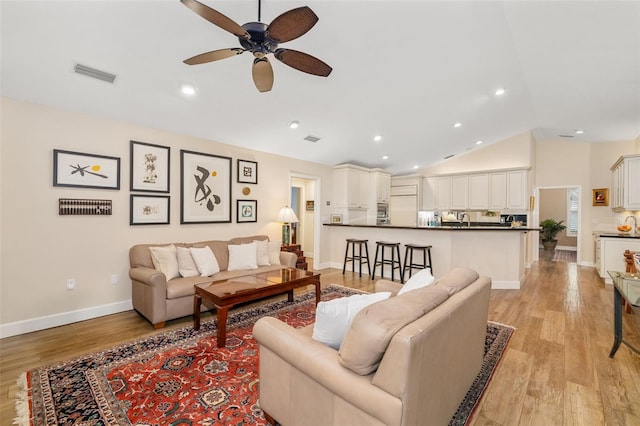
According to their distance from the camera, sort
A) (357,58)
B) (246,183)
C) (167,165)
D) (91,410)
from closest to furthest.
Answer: (91,410) < (357,58) < (167,165) < (246,183)

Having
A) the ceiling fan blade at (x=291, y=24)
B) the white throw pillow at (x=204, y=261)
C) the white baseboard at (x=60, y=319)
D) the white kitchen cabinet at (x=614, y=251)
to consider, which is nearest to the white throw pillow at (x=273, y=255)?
the white throw pillow at (x=204, y=261)

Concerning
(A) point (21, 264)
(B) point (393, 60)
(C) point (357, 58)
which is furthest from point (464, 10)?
(A) point (21, 264)

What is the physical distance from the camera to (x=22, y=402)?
1908 mm

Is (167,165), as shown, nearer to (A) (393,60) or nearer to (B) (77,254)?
(B) (77,254)

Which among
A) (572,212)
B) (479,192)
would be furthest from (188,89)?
(572,212)

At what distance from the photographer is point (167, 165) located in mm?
4062

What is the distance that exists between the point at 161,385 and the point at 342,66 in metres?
3.49

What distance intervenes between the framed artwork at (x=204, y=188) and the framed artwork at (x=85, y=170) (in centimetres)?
85

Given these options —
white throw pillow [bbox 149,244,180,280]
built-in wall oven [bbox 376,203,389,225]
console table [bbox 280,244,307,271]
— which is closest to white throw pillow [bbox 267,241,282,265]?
console table [bbox 280,244,307,271]

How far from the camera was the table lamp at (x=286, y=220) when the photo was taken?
5371 mm

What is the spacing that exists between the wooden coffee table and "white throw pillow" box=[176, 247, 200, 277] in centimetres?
54

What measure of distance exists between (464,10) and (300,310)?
3.67 meters

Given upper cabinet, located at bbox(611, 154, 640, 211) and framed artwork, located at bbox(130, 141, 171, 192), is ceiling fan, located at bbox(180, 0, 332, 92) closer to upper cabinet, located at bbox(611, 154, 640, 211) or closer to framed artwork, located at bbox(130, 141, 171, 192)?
framed artwork, located at bbox(130, 141, 171, 192)

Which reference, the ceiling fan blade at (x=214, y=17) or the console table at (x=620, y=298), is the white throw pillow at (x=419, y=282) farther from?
the ceiling fan blade at (x=214, y=17)
